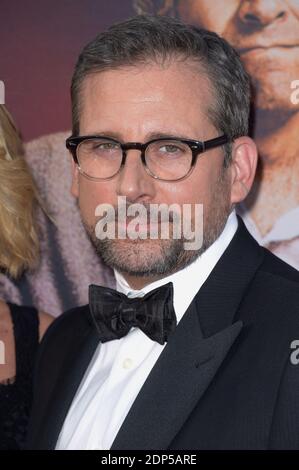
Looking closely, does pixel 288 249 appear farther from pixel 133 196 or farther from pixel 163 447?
pixel 163 447

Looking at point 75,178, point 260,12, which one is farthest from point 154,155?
point 260,12

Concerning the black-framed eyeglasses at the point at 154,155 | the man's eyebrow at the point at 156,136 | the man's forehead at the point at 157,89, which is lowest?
the black-framed eyeglasses at the point at 154,155

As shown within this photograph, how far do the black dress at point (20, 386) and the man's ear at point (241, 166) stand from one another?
87cm

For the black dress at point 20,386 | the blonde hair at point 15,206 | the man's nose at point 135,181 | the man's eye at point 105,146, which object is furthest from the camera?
the blonde hair at point 15,206

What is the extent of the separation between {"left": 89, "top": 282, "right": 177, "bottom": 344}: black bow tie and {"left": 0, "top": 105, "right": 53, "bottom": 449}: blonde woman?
477 millimetres

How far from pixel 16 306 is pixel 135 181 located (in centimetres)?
91

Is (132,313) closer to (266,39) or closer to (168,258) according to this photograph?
(168,258)

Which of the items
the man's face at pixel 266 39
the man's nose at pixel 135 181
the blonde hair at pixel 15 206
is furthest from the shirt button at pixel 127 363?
the man's face at pixel 266 39

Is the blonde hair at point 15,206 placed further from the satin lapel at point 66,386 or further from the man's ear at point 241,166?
the man's ear at point 241,166

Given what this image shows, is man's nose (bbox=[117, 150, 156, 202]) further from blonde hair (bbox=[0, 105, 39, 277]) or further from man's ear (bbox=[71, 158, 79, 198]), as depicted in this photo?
blonde hair (bbox=[0, 105, 39, 277])

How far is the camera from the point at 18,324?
2.37m

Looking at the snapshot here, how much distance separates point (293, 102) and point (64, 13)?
0.81 m

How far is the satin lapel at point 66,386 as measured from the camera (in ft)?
6.23
